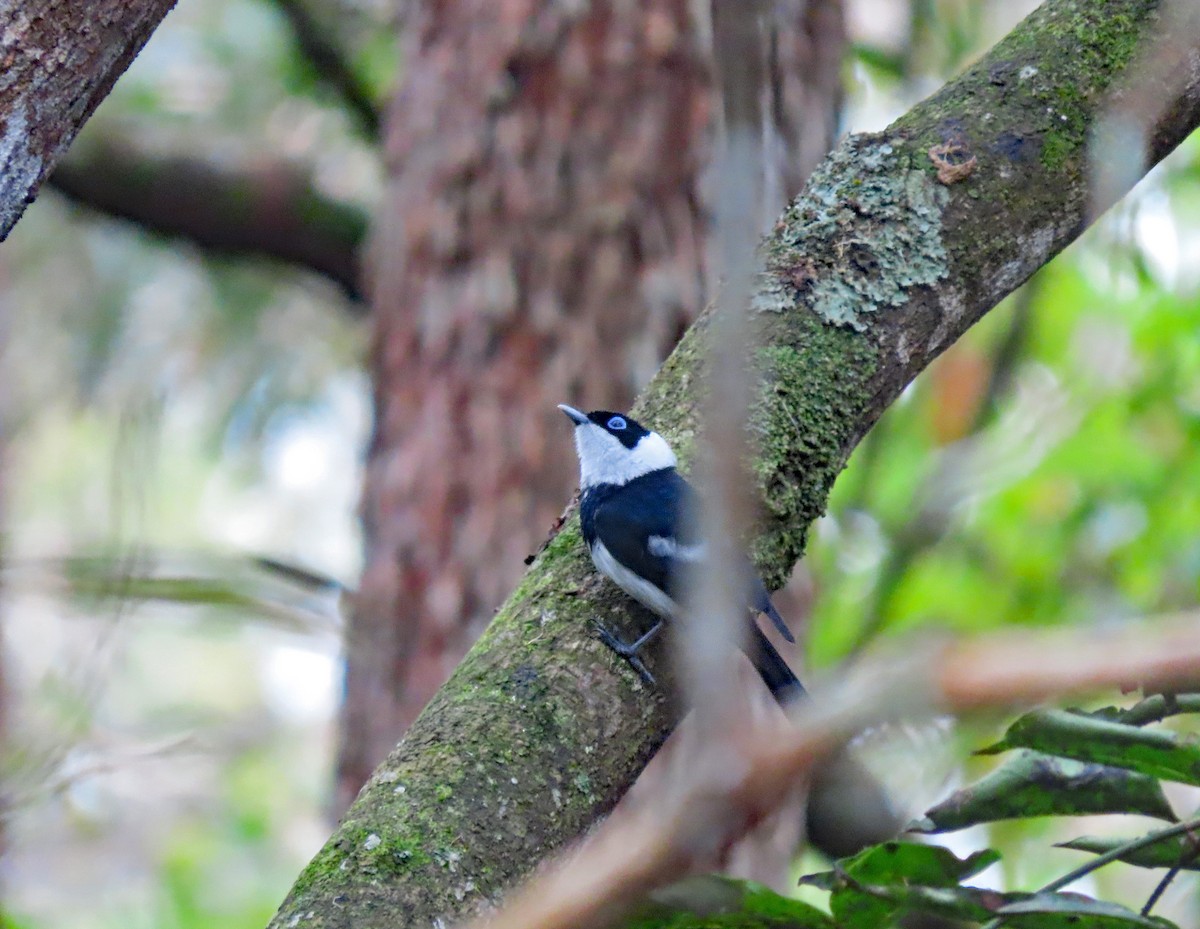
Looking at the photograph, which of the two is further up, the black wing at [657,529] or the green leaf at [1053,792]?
the black wing at [657,529]

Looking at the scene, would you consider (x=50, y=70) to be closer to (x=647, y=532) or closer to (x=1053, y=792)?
(x=647, y=532)

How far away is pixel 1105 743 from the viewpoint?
1581mm

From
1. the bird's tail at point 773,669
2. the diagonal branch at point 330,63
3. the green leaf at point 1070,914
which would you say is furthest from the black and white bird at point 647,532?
the diagonal branch at point 330,63

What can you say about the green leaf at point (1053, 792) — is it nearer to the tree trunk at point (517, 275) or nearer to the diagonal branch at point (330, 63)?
the tree trunk at point (517, 275)

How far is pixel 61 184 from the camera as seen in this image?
20.0 ft

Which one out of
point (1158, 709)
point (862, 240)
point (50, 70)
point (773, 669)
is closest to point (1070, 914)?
point (1158, 709)

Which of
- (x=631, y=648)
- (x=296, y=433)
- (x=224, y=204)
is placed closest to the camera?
(x=631, y=648)

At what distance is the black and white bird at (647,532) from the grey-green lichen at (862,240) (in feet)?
1.27

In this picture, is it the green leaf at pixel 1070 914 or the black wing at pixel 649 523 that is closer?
the green leaf at pixel 1070 914

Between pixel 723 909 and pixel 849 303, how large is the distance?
1140mm

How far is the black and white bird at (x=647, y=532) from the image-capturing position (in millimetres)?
2244

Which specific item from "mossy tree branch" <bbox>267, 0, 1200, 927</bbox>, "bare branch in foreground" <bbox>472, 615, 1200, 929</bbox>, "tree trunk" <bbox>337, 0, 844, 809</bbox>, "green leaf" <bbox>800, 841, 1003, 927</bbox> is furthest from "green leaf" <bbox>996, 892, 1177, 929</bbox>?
"tree trunk" <bbox>337, 0, 844, 809</bbox>

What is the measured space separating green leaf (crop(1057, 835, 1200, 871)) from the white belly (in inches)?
31.0

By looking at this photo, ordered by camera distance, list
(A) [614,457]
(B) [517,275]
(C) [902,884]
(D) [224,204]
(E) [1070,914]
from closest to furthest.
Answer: (E) [1070,914], (C) [902,884], (A) [614,457], (B) [517,275], (D) [224,204]
